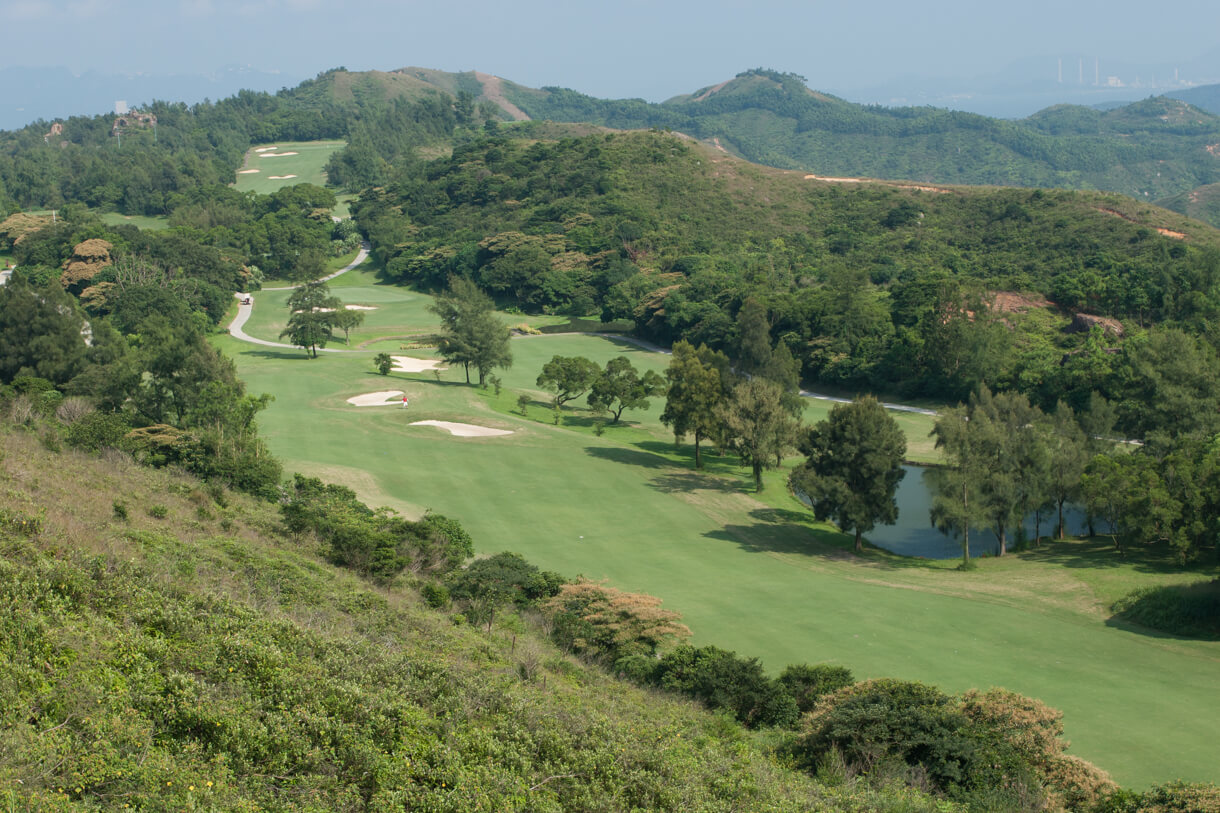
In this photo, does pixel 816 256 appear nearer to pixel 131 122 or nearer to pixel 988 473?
pixel 988 473

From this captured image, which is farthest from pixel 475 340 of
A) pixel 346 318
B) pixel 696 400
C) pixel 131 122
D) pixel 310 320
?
pixel 131 122

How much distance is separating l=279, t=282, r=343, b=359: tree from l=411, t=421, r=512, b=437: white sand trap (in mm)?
23448

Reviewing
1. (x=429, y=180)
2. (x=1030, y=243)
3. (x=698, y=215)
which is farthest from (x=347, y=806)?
(x=429, y=180)

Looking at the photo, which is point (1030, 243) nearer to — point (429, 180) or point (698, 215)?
point (698, 215)

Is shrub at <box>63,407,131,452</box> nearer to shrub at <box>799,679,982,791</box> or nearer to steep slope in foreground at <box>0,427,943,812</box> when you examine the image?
steep slope in foreground at <box>0,427,943,812</box>

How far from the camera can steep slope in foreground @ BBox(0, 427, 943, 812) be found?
1140 centimetres

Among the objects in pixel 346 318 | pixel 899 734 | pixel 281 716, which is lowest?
pixel 899 734

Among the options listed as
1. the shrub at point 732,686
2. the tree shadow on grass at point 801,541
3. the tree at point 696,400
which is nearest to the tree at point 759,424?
the tree at point 696,400

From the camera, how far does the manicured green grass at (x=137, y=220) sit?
12938 centimetres

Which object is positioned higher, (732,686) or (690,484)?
(690,484)

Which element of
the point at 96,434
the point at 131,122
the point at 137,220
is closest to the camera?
the point at 96,434

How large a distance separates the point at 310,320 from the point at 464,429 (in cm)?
2584

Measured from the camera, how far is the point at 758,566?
3369 cm

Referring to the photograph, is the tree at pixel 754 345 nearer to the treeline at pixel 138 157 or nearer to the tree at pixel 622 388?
the tree at pixel 622 388
